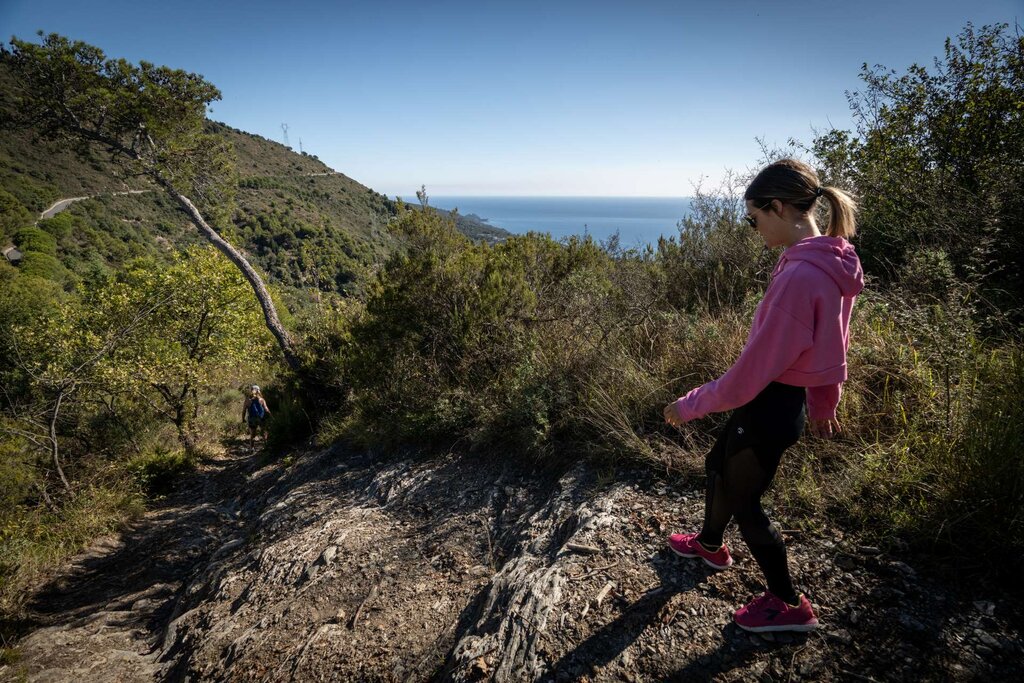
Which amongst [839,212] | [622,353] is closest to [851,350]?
[622,353]

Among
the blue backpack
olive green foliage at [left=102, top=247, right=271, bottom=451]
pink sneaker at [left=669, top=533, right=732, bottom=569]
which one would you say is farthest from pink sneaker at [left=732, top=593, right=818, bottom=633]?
olive green foliage at [left=102, top=247, right=271, bottom=451]

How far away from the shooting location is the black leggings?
166 cm

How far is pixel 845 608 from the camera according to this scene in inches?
78.2

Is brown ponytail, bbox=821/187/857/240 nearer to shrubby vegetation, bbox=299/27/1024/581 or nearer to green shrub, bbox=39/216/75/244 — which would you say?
shrubby vegetation, bbox=299/27/1024/581

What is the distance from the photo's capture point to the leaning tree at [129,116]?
1009 cm

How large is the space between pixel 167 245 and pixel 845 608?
64224 millimetres

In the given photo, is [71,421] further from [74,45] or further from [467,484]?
[467,484]

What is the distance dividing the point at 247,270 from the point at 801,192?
13.3 metres

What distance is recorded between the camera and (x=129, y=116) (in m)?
11.0

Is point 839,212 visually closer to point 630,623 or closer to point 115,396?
point 630,623

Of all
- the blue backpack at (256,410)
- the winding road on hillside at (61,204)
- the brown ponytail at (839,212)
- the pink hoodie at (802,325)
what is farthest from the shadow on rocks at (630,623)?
the winding road on hillside at (61,204)

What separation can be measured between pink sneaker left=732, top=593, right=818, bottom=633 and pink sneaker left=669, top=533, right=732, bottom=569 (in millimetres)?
322

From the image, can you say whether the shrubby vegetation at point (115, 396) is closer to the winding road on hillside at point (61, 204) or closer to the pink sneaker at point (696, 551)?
the pink sneaker at point (696, 551)

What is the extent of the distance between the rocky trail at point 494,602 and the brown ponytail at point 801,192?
5.49ft
